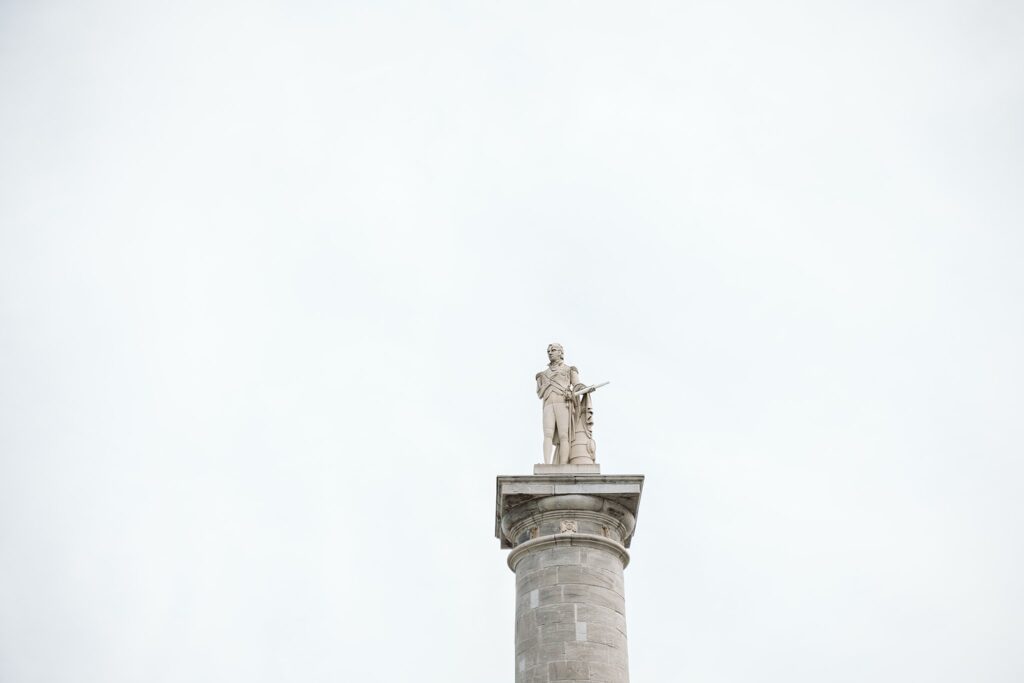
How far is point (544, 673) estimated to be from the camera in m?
16.4

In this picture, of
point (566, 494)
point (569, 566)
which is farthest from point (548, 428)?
point (569, 566)

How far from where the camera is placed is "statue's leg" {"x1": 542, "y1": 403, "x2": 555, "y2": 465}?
62.5 ft

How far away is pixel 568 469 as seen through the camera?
60.5 feet

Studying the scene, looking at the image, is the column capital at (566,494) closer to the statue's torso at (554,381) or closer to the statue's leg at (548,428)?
the statue's leg at (548,428)

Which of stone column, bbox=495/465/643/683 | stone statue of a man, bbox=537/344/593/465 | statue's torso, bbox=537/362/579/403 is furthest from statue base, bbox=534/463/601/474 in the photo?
statue's torso, bbox=537/362/579/403

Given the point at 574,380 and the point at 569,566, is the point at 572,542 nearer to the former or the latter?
the point at 569,566

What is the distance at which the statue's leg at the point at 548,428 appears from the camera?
750 inches

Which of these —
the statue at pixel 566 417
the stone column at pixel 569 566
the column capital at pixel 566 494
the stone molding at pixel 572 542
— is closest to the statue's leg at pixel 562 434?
the statue at pixel 566 417

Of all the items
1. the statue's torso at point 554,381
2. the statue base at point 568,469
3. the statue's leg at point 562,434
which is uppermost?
the statue's torso at point 554,381

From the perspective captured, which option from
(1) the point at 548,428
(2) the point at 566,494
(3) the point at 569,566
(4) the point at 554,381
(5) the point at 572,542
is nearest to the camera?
(3) the point at 569,566

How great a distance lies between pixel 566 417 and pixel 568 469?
122 centimetres

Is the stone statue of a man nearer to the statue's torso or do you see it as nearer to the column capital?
the statue's torso

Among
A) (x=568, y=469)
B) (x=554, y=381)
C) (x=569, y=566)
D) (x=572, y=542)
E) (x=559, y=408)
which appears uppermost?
(x=554, y=381)

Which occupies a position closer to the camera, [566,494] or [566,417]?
[566,494]
